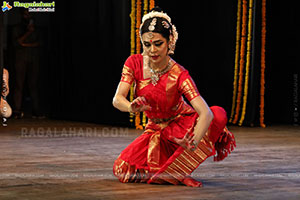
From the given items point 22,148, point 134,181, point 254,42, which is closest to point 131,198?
point 134,181

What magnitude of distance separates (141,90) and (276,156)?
1.69m

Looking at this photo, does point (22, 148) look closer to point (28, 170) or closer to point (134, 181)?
point (28, 170)

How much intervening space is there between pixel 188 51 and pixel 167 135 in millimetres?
3754

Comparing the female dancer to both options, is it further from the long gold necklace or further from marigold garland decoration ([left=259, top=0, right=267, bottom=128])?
marigold garland decoration ([left=259, top=0, right=267, bottom=128])

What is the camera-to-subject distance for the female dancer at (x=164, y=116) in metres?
3.79

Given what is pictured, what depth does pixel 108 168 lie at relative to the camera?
14.6 ft

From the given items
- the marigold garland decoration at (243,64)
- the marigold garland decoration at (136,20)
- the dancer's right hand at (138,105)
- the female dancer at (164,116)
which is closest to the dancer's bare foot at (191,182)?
the female dancer at (164,116)

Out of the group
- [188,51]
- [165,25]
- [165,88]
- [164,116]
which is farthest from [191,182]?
[188,51]

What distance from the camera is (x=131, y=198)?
337 cm

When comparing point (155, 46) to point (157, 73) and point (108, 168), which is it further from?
point (108, 168)

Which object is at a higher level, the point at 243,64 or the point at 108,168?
the point at 243,64

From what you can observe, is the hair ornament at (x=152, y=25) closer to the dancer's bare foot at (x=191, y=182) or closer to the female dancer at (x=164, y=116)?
the female dancer at (x=164, y=116)

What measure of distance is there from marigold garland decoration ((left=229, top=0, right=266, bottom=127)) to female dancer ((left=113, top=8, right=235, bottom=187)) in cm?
370

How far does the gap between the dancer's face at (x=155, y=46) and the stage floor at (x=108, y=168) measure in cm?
76
